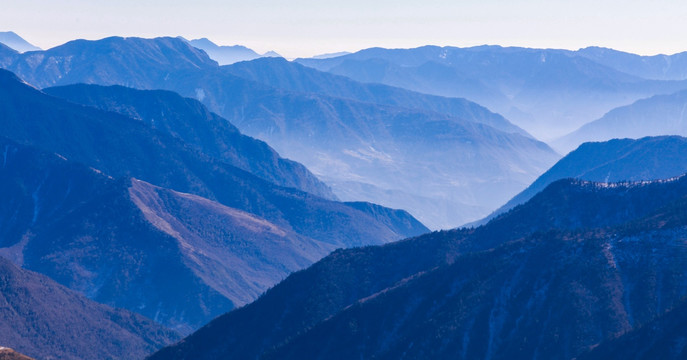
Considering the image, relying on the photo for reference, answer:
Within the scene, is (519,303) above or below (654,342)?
below

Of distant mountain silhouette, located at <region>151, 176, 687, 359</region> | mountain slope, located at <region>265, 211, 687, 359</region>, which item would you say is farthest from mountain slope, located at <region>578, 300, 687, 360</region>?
mountain slope, located at <region>265, 211, 687, 359</region>

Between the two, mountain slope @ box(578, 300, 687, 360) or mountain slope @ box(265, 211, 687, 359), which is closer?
mountain slope @ box(578, 300, 687, 360)

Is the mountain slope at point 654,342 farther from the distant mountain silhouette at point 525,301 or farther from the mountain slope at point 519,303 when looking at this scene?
the mountain slope at point 519,303

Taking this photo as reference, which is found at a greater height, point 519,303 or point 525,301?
point 525,301

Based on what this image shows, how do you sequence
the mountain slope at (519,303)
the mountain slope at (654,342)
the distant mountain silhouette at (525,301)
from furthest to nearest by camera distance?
the distant mountain silhouette at (525,301) < the mountain slope at (519,303) < the mountain slope at (654,342)

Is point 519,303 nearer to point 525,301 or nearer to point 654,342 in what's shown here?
point 525,301

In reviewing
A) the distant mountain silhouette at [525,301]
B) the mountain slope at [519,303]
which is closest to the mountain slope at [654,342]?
the distant mountain silhouette at [525,301]

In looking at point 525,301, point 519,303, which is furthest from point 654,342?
point 519,303

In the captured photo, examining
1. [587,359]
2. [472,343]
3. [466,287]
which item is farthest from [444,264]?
[587,359]

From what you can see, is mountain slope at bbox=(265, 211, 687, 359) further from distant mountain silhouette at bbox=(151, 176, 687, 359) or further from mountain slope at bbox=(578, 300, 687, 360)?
mountain slope at bbox=(578, 300, 687, 360)

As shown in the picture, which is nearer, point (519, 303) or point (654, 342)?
point (654, 342)

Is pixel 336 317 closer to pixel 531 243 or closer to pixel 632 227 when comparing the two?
pixel 531 243
